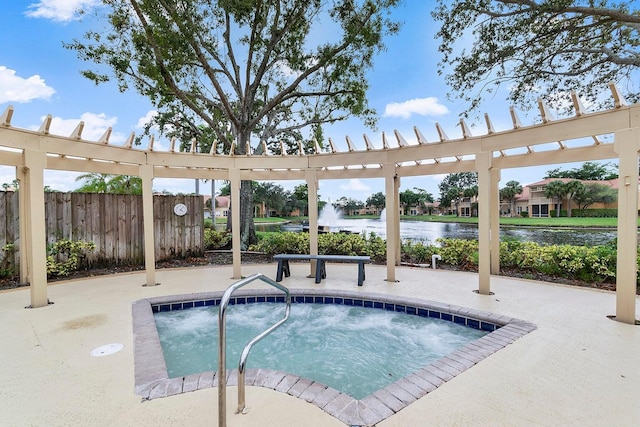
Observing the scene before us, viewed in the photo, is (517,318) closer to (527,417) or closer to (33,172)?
(527,417)

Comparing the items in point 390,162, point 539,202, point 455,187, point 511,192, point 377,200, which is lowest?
point 539,202

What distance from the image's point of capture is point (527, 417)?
2182 mm

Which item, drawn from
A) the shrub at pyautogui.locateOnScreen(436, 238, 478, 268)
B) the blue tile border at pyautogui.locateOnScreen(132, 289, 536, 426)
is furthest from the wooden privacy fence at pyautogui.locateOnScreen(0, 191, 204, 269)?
the shrub at pyautogui.locateOnScreen(436, 238, 478, 268)

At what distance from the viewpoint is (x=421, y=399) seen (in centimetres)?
240

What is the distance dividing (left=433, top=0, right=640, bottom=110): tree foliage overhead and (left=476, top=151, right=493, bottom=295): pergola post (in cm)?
636

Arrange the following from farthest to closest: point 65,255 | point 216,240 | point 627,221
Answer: point 216,240 < point 65,255 < point 627,221

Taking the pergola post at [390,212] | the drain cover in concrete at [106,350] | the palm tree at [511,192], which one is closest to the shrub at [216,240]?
the pergola post at [390,212]

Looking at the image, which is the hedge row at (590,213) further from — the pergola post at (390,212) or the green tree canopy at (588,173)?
the pergola post at (390,212)

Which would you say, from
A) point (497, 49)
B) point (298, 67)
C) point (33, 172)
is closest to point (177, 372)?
point (33, 172)

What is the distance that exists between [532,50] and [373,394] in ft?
38.5

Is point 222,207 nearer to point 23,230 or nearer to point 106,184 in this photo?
point 106,184

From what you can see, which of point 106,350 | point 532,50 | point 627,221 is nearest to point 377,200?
point 532,50

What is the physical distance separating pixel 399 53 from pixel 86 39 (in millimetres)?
11040

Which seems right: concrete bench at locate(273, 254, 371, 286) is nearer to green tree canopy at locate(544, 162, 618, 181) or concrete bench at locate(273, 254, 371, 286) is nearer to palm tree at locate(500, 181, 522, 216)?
palm tree at locate(500, 181, 522, 216)
